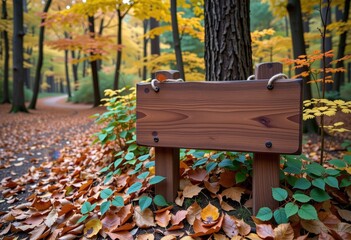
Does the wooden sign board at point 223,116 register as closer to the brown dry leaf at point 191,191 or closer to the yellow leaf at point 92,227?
the brown dry leaf at point 191,191

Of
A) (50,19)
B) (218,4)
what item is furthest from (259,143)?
(50,19)

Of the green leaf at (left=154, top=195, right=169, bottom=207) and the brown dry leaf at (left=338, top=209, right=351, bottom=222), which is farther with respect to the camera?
the green leaf at (left=154, top=195, right=169, bottom=207)

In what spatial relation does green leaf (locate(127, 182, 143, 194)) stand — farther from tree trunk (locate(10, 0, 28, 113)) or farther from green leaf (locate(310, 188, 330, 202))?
tree trunk (locate(10, 0, 28, 113))

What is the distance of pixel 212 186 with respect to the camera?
5.87ft

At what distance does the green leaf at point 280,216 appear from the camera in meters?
1.38

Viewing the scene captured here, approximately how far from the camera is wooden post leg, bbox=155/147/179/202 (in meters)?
1.71

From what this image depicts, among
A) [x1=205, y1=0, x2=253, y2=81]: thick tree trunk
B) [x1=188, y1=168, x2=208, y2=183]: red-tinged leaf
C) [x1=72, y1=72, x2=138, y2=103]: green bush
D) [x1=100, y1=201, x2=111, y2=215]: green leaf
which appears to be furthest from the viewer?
[x1=72, y1=72, x2=138, y2=103]: green bush

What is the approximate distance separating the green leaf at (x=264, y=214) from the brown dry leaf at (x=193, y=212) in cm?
39

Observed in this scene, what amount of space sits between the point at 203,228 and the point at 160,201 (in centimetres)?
36

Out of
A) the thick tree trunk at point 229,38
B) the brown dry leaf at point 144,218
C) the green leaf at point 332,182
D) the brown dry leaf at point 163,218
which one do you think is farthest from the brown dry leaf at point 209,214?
the thick tree trunk at point 229,38

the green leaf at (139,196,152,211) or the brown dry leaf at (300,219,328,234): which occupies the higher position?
the green leaf at (139,196,152,211)

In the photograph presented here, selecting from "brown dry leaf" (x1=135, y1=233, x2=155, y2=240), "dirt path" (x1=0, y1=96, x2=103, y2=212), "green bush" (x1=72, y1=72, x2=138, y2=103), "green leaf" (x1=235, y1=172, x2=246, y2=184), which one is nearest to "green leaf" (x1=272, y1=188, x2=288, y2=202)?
"green leaf" (x1=235, y1=172, x2=246, y2=184)

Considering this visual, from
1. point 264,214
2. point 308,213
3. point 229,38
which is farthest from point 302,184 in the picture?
point 229,38

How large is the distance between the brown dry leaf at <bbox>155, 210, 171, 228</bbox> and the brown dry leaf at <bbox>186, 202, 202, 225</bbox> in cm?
13
